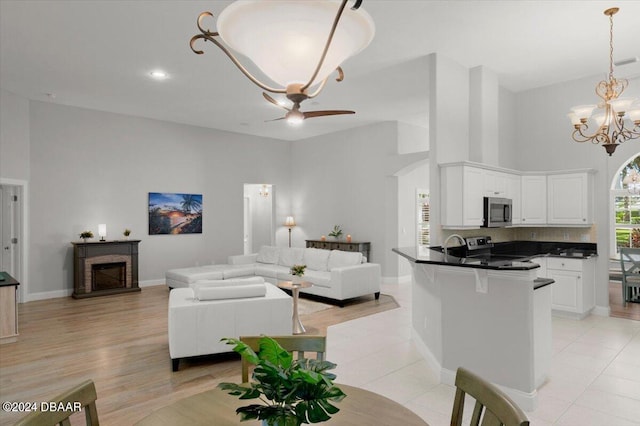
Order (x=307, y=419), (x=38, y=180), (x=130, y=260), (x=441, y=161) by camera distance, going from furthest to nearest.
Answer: (x=130, y=260), (x=38, y=180), (x=441, y=161), (x=307, y=419)

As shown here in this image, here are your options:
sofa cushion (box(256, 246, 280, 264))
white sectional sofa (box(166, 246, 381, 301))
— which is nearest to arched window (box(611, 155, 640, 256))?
white sectional sofa (box(166, 246, 381, 301))

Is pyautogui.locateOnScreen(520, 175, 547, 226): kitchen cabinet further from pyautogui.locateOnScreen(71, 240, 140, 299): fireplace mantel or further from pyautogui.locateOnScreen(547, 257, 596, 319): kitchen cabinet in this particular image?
pyautogui.locateOnScreen(71, 240, 140, 299): fireplace mantel

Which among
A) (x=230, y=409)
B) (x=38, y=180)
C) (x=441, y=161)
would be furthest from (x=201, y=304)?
(x=38, y=180)

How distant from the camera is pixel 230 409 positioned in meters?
1.46

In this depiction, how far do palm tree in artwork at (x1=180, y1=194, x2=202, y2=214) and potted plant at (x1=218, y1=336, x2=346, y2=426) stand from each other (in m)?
8.16

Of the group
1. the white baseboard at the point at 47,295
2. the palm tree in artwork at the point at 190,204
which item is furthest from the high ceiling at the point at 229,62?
the white baseboard at the point at 47,295

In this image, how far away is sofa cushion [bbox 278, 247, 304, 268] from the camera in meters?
8.03

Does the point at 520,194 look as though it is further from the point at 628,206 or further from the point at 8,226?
the point at 8,226

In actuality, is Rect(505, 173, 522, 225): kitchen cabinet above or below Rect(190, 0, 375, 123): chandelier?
below

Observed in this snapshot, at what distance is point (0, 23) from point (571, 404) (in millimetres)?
6364

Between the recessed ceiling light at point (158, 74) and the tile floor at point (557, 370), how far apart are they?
13.8 ft

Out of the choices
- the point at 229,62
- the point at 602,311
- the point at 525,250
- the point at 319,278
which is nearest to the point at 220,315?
the point at 319,278

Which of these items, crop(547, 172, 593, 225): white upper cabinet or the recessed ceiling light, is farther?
crop(547, 172, 593, 225): white upper cabinet

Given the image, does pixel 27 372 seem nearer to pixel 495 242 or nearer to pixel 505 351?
pixel 505 351
